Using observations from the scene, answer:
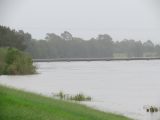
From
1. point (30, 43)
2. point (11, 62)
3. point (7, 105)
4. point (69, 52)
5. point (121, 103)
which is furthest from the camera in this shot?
point (69, 52)

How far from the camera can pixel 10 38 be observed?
5916cm

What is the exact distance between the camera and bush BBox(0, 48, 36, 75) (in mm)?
50125

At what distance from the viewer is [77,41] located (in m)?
81.8

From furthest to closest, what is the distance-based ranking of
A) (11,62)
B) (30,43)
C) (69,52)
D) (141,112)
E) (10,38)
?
(69,52) → (30,43) → (10,38) → (11,62) → (141,112)

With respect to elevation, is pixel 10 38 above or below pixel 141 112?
above

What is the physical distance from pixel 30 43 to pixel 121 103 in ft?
164

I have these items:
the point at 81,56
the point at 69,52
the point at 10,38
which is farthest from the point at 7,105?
the point at 81,56

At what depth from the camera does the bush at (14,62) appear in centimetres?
5012

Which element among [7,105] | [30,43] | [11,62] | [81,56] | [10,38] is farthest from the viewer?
[81,56]

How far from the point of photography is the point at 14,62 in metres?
50.5

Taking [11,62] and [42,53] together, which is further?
[42,53]

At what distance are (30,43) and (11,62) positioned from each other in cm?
2277

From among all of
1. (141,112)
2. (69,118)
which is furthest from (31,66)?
(69,118)

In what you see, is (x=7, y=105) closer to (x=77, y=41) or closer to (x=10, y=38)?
(x=10, y=38)
